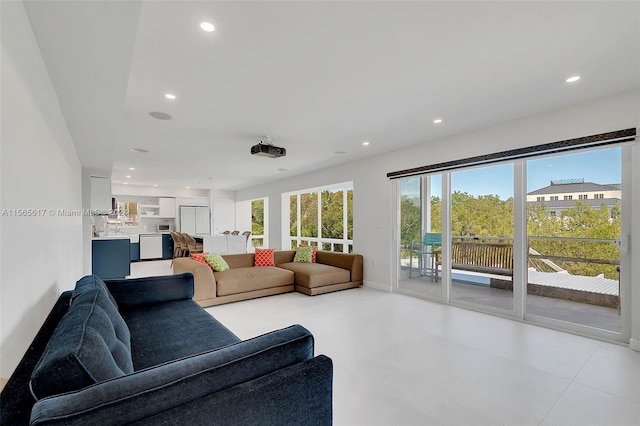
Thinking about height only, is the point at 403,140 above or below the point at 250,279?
above

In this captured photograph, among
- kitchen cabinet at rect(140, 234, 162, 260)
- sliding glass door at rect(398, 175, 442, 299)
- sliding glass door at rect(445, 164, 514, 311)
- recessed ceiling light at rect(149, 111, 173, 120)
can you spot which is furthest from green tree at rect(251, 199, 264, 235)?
sliding glass door at rect(445, 164, 514, 311)

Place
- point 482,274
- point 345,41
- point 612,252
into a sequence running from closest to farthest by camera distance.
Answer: point 345,41
point 612,252
point 482,274

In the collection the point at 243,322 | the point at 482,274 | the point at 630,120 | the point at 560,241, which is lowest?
the point at 243,322

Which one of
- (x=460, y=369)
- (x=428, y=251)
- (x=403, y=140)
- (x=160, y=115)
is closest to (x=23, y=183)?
(x=160, y=115)

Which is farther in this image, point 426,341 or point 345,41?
point 426,341

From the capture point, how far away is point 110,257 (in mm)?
5781

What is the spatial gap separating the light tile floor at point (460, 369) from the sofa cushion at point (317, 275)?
918 millimetres

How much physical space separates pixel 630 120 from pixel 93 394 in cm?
444

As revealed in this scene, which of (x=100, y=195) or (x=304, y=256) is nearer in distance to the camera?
(x=100, y=195)

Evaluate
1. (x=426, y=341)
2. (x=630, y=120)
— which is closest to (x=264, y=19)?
(x=426, y=341)

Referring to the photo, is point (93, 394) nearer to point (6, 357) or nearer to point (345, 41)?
point (6, 357)

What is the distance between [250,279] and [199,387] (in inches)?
154

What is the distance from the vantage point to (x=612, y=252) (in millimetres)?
3156

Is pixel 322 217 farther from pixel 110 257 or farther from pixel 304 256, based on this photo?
pixel 110 257
